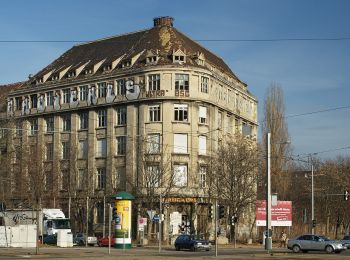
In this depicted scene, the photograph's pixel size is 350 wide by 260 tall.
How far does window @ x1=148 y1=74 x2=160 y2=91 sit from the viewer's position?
256 ft

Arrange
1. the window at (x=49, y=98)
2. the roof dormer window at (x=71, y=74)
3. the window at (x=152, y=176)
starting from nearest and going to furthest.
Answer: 1. the window at (x=152, y=176)
2. the roof dormer window at (x=71, y=74)
3. the window at (x=49, y=98)

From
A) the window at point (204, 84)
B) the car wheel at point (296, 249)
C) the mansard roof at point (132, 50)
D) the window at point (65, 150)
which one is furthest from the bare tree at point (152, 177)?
the car wheel at point (296, 249)

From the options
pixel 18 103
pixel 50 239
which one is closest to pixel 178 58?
pixel 18 103

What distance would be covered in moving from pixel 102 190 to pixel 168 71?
17.3 metres

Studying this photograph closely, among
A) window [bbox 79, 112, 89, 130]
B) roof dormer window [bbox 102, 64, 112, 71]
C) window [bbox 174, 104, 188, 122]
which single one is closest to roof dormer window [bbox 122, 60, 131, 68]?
roof dormer window [bbox 102, 64, 112, 71]

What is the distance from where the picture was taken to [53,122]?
8788 centimetres

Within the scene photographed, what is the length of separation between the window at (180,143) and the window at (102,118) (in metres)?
10.6

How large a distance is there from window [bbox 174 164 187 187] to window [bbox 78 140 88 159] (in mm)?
14088

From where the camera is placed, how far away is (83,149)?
84562 mm

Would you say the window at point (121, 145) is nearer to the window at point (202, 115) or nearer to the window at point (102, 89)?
the window at point (102, 89)

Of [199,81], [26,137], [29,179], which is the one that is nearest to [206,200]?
[199,81]

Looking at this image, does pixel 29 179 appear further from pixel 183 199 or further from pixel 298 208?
pixel 298 208

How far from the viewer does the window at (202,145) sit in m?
78.8

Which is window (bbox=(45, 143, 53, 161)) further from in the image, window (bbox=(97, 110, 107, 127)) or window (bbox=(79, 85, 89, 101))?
window (bbox=(97, 110, 107, 127))
